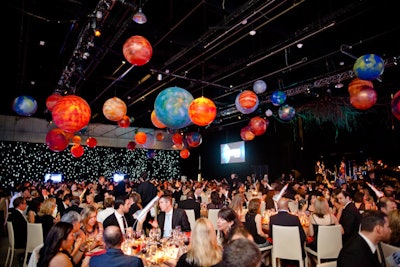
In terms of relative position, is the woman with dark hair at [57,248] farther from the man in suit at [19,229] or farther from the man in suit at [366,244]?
the man in suit at [19,229]

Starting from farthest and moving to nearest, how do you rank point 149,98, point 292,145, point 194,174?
point 194,174 → point 292,145 → point 149,98

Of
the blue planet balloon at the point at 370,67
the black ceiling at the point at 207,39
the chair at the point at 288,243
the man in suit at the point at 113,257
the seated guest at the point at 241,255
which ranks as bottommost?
the chair at the point at 288,243

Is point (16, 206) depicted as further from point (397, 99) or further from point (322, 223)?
point (397, 99)

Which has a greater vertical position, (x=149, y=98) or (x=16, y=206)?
(x=149, y=98)

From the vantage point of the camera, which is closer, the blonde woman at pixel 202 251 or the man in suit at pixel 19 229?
the blonde woman at pixel 202 251

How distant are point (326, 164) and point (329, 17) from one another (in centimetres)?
1119

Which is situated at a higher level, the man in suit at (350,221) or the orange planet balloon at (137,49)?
the orange planet balloon at (137,49)

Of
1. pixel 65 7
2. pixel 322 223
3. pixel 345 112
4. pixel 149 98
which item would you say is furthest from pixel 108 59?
pixel 345 112

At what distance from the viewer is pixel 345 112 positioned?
10.2 m

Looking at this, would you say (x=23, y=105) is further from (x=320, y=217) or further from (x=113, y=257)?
(x=320, y=217)

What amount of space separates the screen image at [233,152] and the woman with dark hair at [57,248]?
44.6 ft

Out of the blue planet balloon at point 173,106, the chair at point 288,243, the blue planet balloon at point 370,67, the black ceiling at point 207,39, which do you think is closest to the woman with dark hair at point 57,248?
the blue planet balloon at point 173,106

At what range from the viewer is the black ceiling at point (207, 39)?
17.5 ft

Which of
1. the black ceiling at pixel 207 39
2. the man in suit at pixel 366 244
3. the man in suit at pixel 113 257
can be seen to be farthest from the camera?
the black ceiling at pixel 207 39
